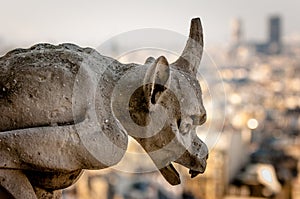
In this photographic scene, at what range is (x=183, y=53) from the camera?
40.3 inches

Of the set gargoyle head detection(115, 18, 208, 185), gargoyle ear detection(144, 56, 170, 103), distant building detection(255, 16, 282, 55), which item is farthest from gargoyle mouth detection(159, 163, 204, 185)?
distant building detection(255, 16, 282, 55)

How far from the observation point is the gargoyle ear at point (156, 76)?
91 cm

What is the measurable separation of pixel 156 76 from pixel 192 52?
0.42 ft

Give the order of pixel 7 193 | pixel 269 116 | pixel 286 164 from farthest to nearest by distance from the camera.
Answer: pixel 269 116 → pixel 286 164 → pixel 7 193

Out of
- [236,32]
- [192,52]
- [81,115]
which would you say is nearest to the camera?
[81,115]

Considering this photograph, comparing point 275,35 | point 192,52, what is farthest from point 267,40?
point 192,52

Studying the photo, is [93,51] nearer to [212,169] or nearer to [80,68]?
[80,68]

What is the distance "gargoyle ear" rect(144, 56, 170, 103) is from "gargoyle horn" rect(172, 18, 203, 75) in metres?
0.09

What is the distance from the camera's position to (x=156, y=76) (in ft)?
3.01

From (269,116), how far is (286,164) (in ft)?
27.1

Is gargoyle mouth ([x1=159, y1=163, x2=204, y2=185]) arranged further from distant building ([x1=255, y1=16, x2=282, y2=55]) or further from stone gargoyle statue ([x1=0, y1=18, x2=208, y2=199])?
distant building ([x1=255, y1=16, x2=282, y2=55])

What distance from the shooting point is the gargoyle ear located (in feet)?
3.00

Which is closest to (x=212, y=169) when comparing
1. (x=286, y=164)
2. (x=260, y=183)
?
(x=260, y=183)

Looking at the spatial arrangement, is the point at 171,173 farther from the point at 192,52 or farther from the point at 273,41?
the point at 273,41
